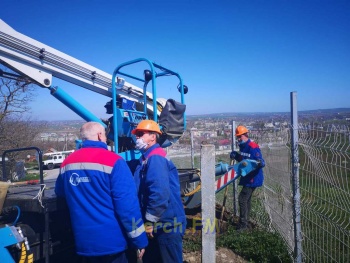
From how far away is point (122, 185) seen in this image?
2.60 meters

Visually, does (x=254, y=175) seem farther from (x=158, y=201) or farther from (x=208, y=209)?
(x=158, y=201)

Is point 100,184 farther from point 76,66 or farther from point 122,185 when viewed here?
point 76,66

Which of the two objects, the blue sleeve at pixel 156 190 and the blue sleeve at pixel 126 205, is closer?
the blue sleeve at pixel 126 205

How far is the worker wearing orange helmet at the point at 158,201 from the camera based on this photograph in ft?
9.36

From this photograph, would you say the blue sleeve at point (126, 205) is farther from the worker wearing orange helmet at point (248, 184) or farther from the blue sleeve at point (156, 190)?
the worker wearing orange helmet at point (248, 184)

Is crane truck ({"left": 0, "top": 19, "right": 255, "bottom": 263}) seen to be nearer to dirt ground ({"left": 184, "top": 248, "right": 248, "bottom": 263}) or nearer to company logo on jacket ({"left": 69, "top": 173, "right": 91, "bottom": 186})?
company logo on jacket ({"left": 69, "top": 173, "right": 91, "bottom": 186})

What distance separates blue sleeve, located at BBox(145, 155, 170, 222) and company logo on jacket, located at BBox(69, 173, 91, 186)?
0.64m

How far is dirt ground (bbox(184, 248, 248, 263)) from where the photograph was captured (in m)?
4.52

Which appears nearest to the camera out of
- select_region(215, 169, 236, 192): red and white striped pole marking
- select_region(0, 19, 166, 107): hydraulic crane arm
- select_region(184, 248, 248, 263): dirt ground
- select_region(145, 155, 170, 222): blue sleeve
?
select_region(145, 155, 170, 222): blue sleeve

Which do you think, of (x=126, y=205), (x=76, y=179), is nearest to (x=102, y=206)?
(x=126, y=205)

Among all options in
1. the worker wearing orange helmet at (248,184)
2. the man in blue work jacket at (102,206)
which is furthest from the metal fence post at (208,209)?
the worker wearing orange helmet at (248,184)

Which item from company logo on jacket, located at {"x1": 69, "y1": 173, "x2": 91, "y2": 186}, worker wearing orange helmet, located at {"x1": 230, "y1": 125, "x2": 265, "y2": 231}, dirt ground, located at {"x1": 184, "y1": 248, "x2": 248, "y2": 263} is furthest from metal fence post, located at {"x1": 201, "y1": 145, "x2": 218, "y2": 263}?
worker wearing orange helmet, located at {"x1": 230, "y1": 125, "x2": 265, "y2": 231}

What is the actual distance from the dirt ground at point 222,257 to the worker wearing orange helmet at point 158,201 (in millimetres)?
1615

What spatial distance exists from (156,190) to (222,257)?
256 centimetres
